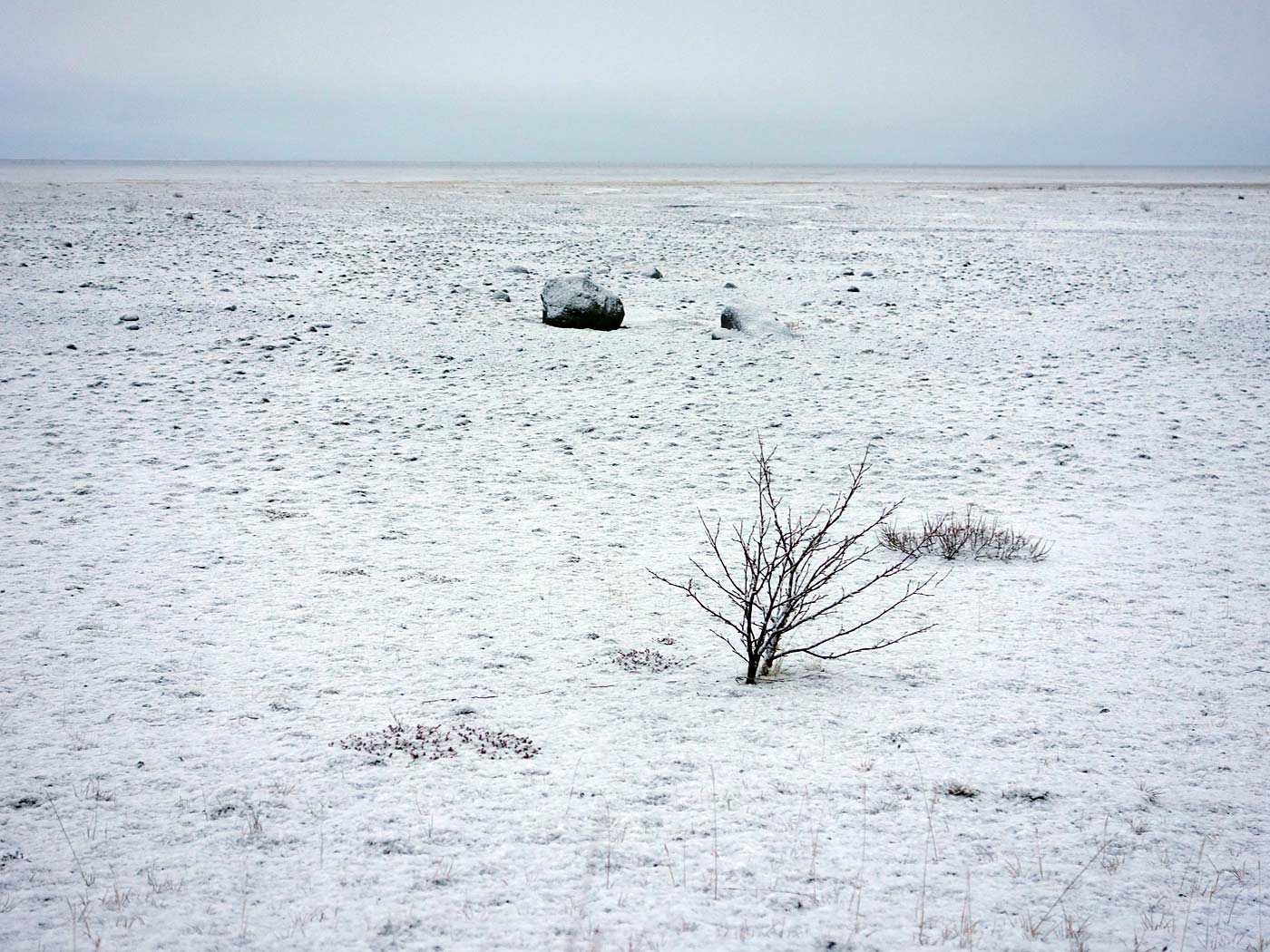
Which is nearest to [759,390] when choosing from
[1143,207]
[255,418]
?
[255,418]

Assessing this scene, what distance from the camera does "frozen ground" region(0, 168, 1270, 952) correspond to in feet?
10.5

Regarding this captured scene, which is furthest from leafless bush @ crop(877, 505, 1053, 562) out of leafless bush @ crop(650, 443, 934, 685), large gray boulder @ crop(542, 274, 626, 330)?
large gray boulder @ crop(542, 274, 626, 330)

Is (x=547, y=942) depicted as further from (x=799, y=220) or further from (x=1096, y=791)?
(x=799, y=220)

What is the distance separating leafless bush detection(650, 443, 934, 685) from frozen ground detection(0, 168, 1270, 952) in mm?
Result: 221

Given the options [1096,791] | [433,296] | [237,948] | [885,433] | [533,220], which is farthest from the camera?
[533,220]

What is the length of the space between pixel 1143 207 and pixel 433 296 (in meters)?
32.2

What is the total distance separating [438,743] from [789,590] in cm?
186

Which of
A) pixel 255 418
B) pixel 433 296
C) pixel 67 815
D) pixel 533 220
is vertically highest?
pixel 533 220

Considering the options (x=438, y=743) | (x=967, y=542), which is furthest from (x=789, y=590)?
(x=967, y=542)

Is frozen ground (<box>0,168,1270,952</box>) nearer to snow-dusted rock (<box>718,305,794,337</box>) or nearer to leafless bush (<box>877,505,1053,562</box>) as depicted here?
leafless bush (<box>877,505,1053,562</box>)

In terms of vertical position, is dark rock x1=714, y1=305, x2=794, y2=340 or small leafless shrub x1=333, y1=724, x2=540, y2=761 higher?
dark rock x1=714, y1=305, x2=794, y2=340

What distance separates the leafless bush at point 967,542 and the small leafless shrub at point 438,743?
10.7 ft

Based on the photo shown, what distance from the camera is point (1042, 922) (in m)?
3.06

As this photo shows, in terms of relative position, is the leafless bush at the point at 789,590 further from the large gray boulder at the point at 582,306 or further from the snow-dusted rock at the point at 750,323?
the large gray boulder at the point at 582,306
